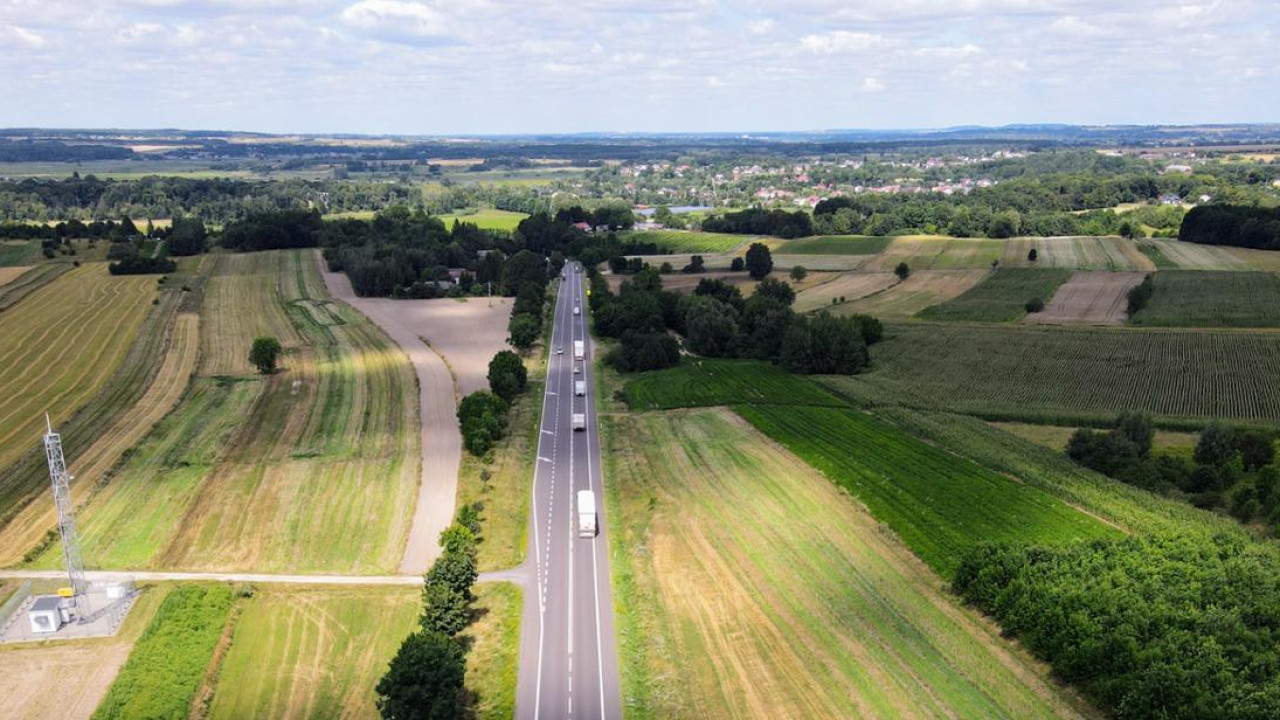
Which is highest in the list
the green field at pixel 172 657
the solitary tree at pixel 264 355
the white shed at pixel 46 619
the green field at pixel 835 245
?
the green field at pixel 835 245

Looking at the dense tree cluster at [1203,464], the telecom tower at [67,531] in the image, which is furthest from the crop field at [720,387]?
the telecom tower at [67,531]

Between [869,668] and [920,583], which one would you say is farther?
[920,583]

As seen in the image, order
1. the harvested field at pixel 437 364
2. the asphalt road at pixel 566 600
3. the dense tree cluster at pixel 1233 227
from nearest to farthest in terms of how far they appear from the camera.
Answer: the asphalt road at pixel 566 600, the harvested field at pixel 437 364, the dense tree cluster at pixel 1233 227

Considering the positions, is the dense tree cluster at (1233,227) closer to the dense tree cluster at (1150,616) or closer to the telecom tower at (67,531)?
the dense tree cluster at (1150,616)

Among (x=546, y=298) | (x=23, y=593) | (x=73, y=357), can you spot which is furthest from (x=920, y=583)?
(x=546, y=298)

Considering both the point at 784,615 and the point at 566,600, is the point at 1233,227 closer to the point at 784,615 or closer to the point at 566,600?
the point at 784,615

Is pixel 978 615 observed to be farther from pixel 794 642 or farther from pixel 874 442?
pixel 874 442

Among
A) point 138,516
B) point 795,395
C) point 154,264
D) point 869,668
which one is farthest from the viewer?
point 154,264
